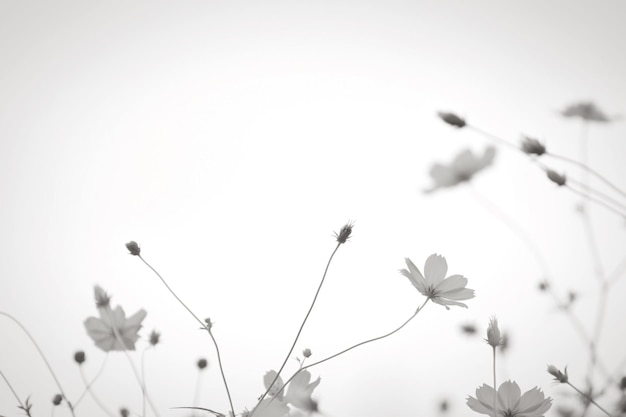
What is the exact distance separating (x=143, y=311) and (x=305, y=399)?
0.53ft

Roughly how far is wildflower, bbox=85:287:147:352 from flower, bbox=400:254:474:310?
24 cm

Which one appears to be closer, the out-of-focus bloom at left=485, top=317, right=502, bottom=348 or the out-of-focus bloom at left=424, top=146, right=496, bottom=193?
the out-of-focus bloom at left=485, top=317, right=502, bottom=348

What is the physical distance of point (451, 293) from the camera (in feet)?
1.57

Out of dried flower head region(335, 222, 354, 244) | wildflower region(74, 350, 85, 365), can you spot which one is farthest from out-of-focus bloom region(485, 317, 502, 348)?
wildflower region(74, 350, 85, 365)

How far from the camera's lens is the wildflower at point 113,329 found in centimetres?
46

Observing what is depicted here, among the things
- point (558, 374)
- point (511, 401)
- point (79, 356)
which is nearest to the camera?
point (511, 401)

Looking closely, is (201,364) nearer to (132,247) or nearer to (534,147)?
(132,247)

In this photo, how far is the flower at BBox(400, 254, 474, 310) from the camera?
0.47 metres

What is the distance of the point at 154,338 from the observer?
24.0 inches

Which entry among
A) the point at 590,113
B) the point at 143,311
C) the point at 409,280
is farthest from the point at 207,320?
the point at 590,113

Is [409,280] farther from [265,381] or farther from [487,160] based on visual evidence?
[487,160]

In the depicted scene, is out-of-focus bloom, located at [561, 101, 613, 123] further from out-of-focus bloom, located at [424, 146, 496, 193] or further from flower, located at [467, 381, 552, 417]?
flower, located at [467, 381, 552, 417]

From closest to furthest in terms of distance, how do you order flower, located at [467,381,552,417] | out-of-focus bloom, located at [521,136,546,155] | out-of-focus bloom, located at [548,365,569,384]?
flower, located at [467,381,552,417] → out-of-focus bloom, located at [548,365,569,384] → out-of-focus bloom, located at [521,136,546,155]

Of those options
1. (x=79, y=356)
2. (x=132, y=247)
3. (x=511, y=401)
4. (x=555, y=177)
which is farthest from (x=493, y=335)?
(x=79, y=356)
